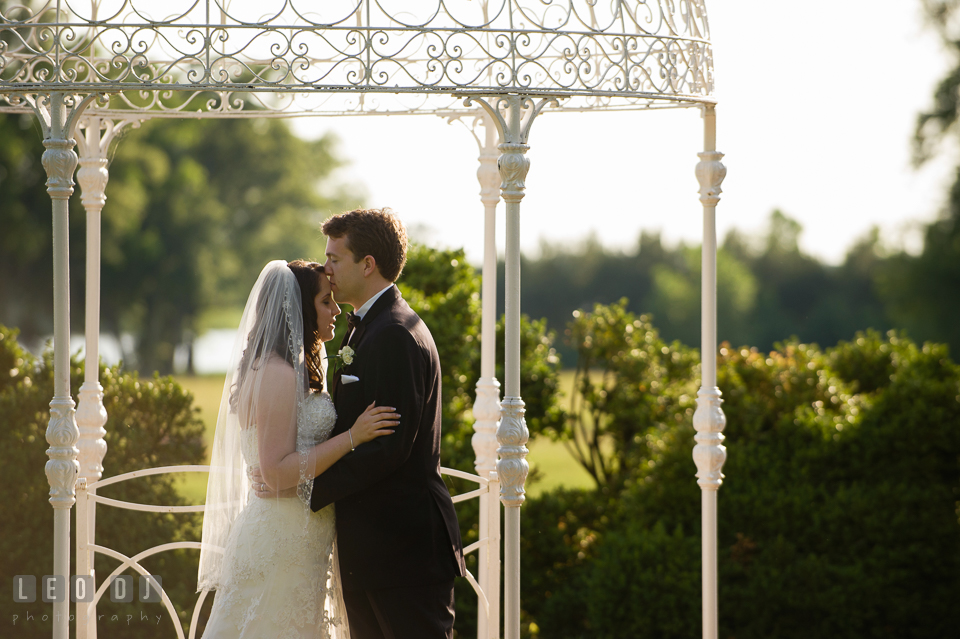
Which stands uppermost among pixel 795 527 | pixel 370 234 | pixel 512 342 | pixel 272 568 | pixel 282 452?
pixel 370 234

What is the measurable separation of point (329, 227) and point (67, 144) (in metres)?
1.03

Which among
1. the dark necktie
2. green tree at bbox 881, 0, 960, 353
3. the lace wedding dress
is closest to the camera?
the lace wedding dress

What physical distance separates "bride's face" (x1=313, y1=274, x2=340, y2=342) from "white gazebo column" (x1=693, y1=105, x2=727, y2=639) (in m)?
1.72

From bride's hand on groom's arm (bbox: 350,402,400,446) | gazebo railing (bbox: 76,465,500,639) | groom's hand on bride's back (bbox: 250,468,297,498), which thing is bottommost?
gazebo railing (bbox: 76,465,500,639)

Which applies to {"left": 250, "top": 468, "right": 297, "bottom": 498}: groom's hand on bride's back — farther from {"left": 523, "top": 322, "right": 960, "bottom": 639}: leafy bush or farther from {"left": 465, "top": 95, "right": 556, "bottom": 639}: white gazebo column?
{"left": 523, "top": 322, "right": 960, "bottom": 639}: leafy bush

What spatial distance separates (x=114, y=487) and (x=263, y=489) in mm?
3059

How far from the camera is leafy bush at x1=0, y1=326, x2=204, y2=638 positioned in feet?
18.7

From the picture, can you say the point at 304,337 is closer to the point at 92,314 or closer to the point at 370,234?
the point at 370,234

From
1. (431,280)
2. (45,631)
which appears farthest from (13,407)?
(431,280)

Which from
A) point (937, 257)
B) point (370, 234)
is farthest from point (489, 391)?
point (937, 257)

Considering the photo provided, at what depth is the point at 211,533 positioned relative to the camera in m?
3.58

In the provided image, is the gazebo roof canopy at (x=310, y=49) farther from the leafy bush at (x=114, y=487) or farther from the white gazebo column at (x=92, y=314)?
the leafy bush at (x=114, y=487)

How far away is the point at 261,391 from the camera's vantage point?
3.09m

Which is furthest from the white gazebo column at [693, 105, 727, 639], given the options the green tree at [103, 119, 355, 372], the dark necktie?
the green tree at [103, 119, 355, 372]
